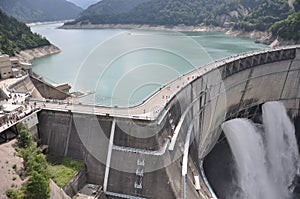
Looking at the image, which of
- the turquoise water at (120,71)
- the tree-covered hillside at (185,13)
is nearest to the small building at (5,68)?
the turquoise water at (120,71)

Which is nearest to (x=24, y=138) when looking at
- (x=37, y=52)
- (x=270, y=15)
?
(x=37, y=52)

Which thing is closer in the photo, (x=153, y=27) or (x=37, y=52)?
(x=37, y=52)

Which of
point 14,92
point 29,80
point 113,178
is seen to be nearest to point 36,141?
point 113,178

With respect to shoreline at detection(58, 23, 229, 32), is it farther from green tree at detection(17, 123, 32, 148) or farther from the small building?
green tree at detection(17, 123, 32, 148)

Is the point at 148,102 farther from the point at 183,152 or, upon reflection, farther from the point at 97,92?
the point at 97,92

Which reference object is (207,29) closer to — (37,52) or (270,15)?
(270,15)

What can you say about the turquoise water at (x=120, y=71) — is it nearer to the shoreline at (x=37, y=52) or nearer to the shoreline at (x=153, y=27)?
the shoreline at (x=37, y=52)

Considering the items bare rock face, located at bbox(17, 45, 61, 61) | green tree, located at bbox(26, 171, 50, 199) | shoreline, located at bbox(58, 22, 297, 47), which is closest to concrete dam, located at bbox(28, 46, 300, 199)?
green tree, located at bbox(26, 171, 50, 199)

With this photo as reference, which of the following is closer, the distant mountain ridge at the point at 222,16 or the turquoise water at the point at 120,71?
the turquoise water at the point at 120,71
